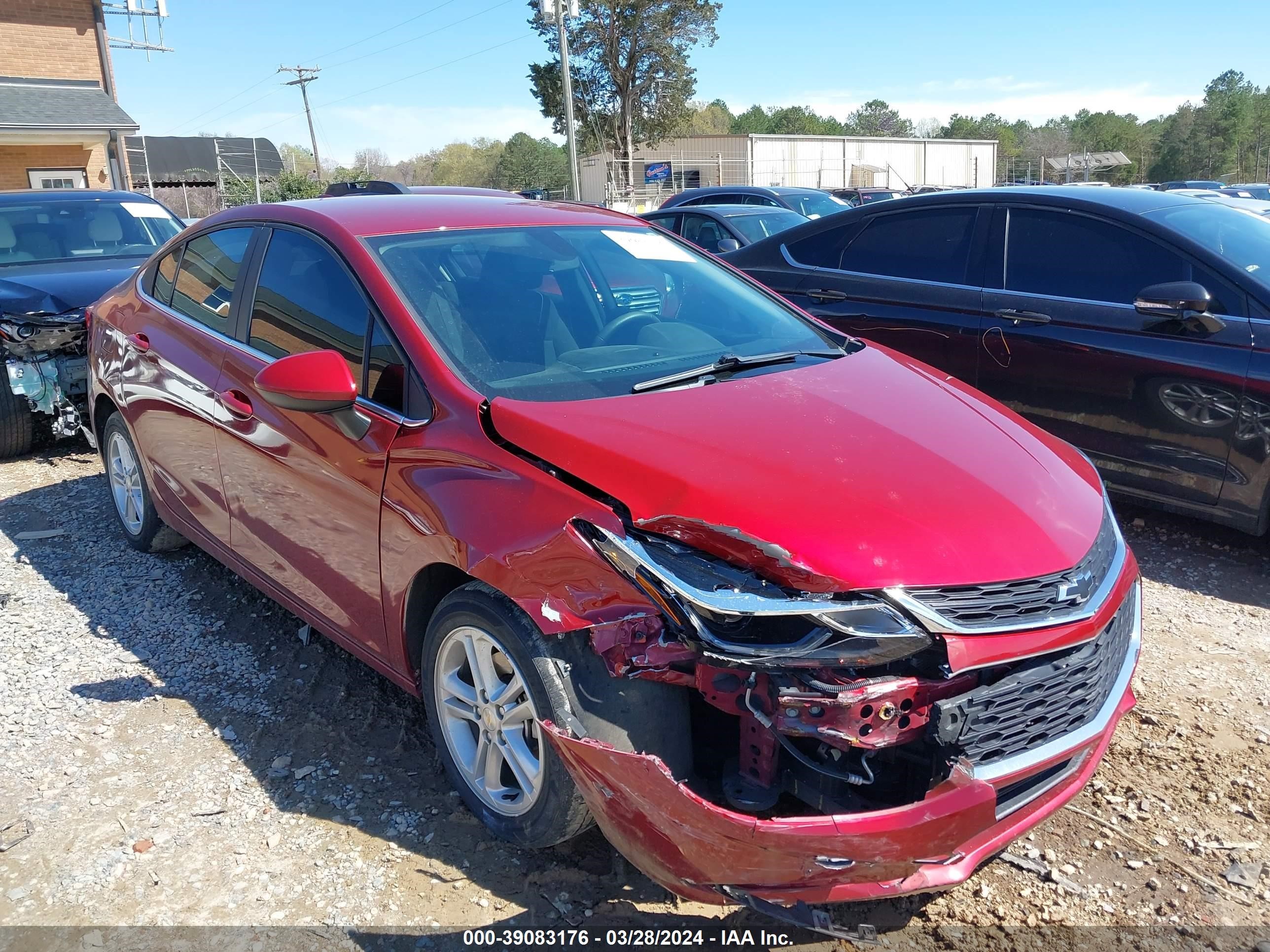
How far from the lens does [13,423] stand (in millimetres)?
6664

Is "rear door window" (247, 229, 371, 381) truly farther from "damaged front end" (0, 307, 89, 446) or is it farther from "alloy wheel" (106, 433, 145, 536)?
"damaged front end" (0, 307, 89, 446)

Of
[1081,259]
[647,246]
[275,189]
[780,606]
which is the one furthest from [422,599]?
[275,189]

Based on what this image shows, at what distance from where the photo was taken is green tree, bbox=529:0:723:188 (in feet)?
157

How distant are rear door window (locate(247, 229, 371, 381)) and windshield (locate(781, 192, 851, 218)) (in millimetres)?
12060

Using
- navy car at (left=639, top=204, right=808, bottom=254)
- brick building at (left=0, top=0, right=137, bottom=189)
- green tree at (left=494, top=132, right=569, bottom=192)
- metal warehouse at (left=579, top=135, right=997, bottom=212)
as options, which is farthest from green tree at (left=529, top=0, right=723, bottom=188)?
navy car at (left=639, top=204, right=808, bottom=254)

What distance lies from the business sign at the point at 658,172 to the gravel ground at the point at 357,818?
35231 millimetres

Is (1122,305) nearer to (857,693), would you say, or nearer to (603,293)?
(603,293)

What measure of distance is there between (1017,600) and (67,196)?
870 cm

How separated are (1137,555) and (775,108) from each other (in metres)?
109

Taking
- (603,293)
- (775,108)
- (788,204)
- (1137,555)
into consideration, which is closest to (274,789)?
(603,293)

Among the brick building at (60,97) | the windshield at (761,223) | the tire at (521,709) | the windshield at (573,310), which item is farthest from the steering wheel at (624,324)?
the brick building at (60,97)

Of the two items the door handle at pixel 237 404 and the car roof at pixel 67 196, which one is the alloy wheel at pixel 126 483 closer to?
the door handle at pixel 237 404

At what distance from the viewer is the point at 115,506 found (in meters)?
5.10

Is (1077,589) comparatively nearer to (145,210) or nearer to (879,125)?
(145,210)
